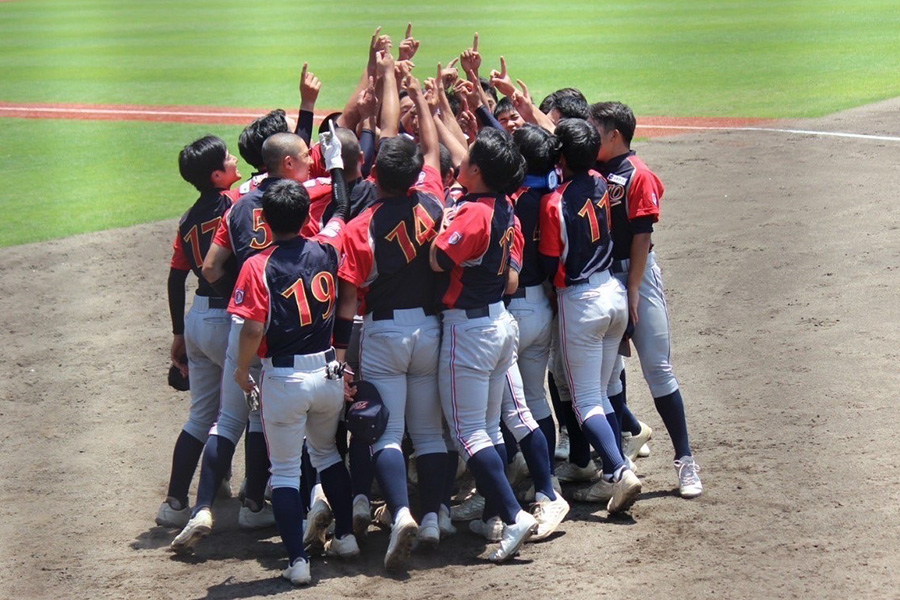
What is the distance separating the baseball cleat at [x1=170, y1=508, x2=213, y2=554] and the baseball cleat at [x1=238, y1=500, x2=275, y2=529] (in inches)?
14.4

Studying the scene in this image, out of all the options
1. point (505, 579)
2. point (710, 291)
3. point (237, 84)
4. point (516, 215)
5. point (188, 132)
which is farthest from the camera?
point (237, 84)

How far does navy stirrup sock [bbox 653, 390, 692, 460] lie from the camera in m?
4.79

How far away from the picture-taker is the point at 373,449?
4.30 meters

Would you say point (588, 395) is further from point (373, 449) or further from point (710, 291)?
point (710, 291)

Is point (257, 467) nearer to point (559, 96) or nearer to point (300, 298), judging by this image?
point (300, 298)

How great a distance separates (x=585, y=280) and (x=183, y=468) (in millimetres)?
1851

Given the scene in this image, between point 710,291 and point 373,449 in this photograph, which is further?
point 710,291

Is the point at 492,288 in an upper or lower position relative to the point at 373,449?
upper

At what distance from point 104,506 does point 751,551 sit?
9.07ft

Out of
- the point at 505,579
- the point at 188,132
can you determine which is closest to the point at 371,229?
the point at 505,579

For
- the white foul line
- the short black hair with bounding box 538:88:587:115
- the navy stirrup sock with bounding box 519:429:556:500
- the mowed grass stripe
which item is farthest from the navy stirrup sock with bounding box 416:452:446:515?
the mowed grass stripe

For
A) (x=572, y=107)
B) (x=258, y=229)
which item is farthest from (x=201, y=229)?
(x=572, y=107)

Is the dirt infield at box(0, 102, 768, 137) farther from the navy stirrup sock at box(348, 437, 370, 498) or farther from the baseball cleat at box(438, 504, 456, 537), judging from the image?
the navy stirrup sock at box(348, 437, 370, 498)

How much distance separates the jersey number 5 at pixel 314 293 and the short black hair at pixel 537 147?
3.27 feet
